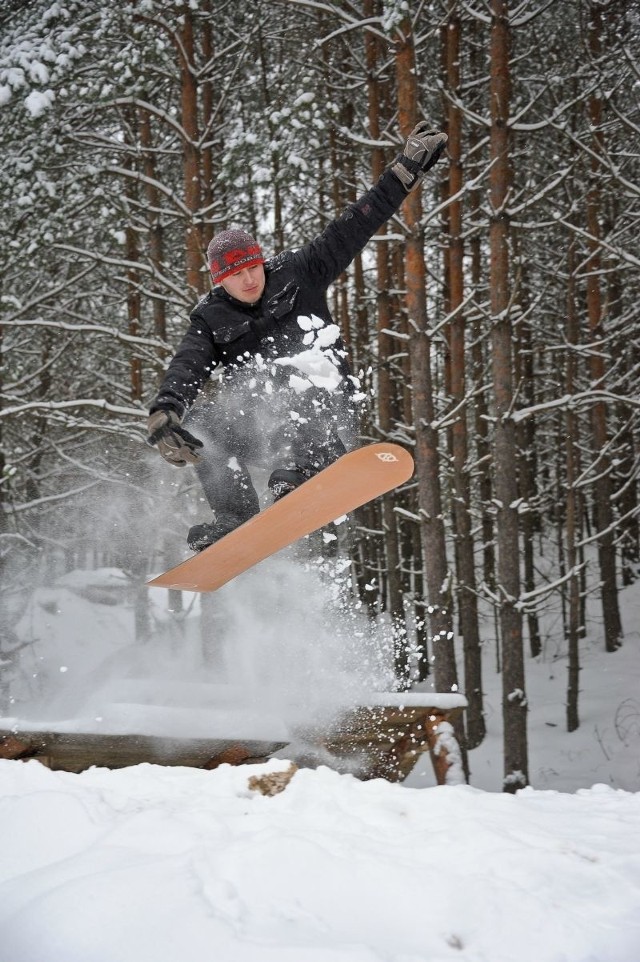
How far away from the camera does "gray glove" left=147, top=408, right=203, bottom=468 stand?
391cm

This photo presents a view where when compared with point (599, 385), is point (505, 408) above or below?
below

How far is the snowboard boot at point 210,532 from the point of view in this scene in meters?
4.52

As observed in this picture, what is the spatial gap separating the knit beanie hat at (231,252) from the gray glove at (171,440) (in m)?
1.01

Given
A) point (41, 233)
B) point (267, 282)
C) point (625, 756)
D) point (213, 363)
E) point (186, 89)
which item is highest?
point (186, 89)

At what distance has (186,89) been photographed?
7996mm

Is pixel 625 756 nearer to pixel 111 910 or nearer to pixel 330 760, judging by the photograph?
pixel 330 760

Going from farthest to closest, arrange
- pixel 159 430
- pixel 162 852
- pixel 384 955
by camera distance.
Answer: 1. pixel 159 430
2. pixel 162 852
3. pixel 384 955

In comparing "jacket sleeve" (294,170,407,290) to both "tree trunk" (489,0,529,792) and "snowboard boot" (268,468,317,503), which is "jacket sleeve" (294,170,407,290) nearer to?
"snowboard boot" (268,468,317,503)

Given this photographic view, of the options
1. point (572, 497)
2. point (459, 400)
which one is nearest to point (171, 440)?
point (459, 400)

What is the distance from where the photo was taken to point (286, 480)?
163 inches

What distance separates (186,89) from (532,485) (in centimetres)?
1071

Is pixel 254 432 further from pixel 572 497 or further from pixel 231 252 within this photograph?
pixel 572 497

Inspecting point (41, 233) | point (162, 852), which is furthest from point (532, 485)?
point (162, 852)

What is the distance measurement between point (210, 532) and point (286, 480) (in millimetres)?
709
